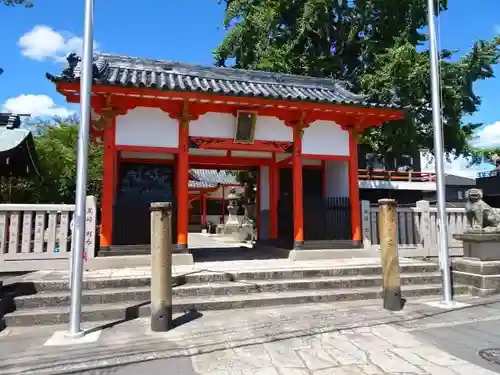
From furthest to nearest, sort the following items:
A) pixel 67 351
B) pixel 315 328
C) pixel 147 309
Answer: pixel 147 309
pixel 315 328
pixel 67 351

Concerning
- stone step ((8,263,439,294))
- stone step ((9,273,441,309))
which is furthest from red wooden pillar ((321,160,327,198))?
stone step ((9,273,441,309))

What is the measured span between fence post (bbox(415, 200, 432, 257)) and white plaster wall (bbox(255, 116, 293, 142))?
3.91 metres

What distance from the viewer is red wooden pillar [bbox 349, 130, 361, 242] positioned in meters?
9.34

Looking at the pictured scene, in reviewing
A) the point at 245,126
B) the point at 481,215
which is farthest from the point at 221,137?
Answer: the point at 481,215

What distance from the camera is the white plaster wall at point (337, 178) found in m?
9.91

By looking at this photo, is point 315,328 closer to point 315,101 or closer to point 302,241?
point 302,241

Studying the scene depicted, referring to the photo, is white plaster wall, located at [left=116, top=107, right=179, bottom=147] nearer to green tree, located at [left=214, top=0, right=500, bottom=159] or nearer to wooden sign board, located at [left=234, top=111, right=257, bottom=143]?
wooden sign board, located at [left=234, top=111, right=257, bottom=143]

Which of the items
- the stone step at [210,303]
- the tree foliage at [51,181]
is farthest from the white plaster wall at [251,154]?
the tree foliage at [51,181]

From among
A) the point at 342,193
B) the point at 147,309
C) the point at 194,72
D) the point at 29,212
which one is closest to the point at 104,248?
the point at 29,212

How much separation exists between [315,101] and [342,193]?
267 cm

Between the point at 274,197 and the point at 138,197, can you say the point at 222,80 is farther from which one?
the point at 138,197

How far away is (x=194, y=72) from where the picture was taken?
9961 mm

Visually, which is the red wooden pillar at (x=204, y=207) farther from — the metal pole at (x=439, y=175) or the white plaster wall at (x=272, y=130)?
the metal pole at (x=439, y=175)

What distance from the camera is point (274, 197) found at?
432 inches
